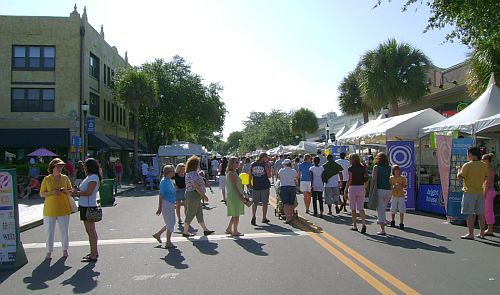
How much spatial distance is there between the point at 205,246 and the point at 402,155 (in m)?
8.81

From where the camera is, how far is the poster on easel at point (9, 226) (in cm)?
785

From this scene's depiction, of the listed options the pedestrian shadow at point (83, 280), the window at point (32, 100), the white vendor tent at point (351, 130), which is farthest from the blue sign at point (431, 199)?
the window at point (32, 100)

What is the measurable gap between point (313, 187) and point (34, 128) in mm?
25208

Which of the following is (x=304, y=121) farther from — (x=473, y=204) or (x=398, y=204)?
(x=473, y=204)

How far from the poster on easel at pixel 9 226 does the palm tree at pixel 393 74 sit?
23.6 meters

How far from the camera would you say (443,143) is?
13.4 m

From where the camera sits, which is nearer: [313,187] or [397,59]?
[313,187]

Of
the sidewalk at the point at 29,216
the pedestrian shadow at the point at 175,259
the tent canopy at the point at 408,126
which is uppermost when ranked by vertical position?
the tent canopy at the point at 408,126

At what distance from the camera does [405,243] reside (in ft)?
30.7

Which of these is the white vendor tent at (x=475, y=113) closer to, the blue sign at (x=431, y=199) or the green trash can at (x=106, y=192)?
the blue sign at (x=431, y=199)

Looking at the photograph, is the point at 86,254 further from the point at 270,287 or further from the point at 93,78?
the point at 93,78

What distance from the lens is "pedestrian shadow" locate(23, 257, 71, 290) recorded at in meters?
6.73

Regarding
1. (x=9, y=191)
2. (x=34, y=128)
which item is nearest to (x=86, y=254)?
(x=9, y=191)

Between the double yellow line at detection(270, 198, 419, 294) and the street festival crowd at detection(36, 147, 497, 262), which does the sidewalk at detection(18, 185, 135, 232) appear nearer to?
the street festival crowd at detection(36, 147, 497, 262)
